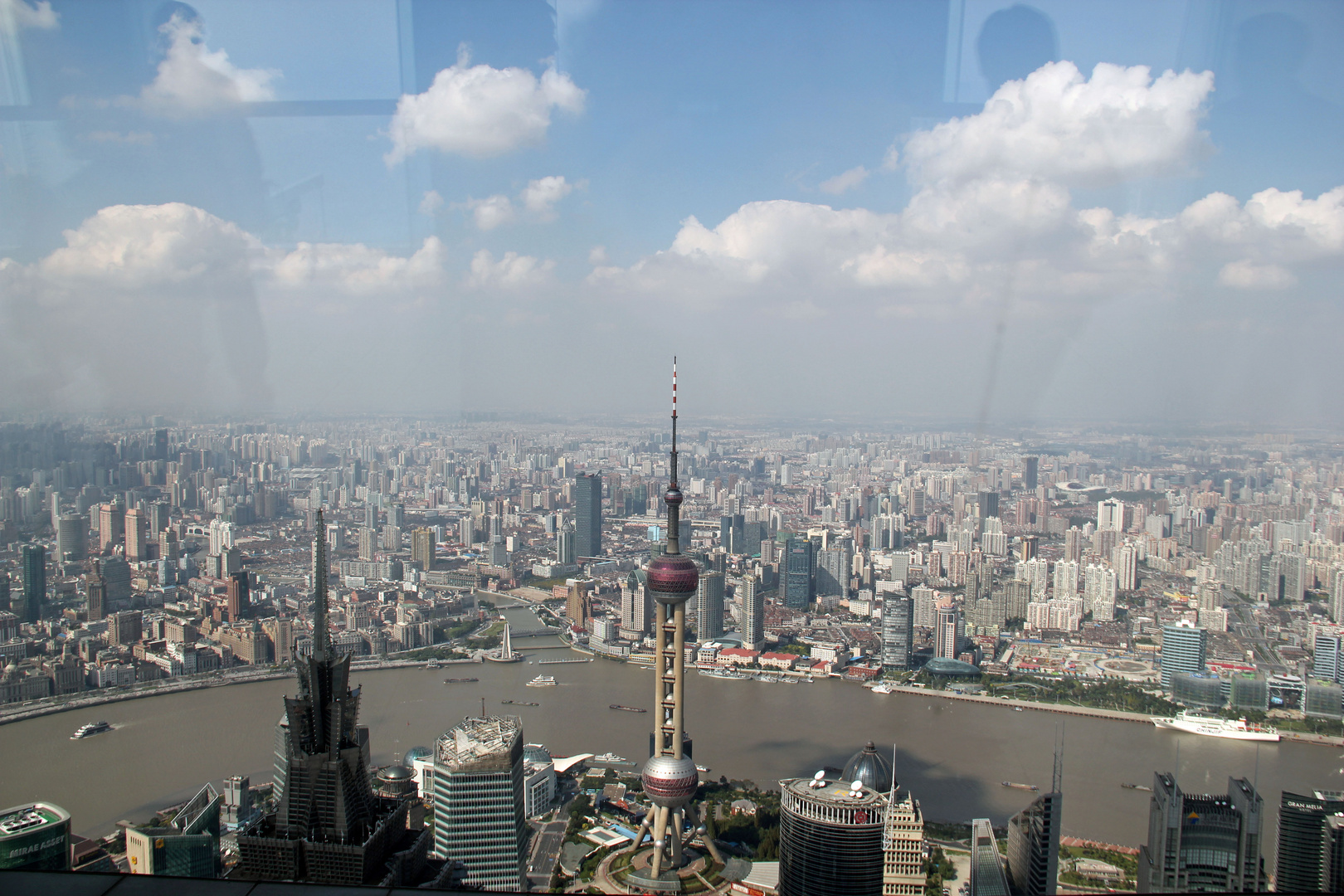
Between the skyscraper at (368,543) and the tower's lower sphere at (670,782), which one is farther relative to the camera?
the skyscraper at (368,543)

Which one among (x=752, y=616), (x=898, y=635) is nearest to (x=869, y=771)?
(x=898, y=635)

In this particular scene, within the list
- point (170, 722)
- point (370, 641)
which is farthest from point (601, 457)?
point (170, 722)

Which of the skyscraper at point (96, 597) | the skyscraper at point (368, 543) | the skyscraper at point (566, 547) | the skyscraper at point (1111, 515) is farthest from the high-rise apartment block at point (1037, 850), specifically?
the skyscraper at point (566, 547)

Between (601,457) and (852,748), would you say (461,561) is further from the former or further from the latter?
(852,748)

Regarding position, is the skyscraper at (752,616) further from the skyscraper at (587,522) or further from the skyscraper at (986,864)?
the skyscraper at (986,864)

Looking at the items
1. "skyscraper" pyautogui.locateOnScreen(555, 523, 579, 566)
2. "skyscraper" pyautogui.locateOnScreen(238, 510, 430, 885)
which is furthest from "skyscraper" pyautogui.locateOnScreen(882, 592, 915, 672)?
"skyscraper" pyautogui.locateOnScreen(238, 510, 430, 885)

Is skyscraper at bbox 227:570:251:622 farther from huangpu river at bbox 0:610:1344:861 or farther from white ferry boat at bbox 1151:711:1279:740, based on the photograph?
white ferry boat at bbox 1151:711:1279:740
